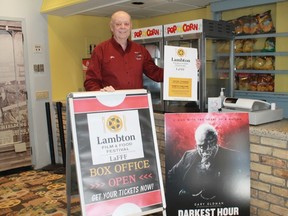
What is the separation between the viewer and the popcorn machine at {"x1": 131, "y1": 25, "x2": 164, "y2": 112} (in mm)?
3078

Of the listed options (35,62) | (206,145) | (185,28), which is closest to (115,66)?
(185,28)

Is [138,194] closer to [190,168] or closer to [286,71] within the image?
[190,168]

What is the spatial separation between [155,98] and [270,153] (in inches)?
55.9

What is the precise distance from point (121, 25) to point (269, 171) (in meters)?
1.55

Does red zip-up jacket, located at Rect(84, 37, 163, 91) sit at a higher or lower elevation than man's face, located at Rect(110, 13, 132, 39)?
lower

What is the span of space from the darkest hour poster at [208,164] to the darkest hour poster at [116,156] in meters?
0.17

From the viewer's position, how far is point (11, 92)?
4164 mm

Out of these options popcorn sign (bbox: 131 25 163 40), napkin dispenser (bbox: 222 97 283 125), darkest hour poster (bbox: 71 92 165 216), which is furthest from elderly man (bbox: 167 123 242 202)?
popcorn sign (bbox: 131 25 163 40)

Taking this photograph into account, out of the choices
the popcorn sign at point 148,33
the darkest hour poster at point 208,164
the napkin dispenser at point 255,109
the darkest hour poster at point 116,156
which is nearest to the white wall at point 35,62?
the popcorn sign at point 148,33

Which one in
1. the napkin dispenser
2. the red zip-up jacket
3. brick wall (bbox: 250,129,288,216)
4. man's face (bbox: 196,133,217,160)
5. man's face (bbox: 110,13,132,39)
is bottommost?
brick wall (bbox: 250,129,288,216)

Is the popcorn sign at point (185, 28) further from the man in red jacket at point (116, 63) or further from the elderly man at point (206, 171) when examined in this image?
the elderly man at point (206, 171)

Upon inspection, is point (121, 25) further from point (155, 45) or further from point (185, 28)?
point (155, 45)

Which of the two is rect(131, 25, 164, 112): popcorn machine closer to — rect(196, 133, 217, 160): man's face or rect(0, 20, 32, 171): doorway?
rect(196, 133, 217, 160): man's face

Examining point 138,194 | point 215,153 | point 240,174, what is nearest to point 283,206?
point 240,174
